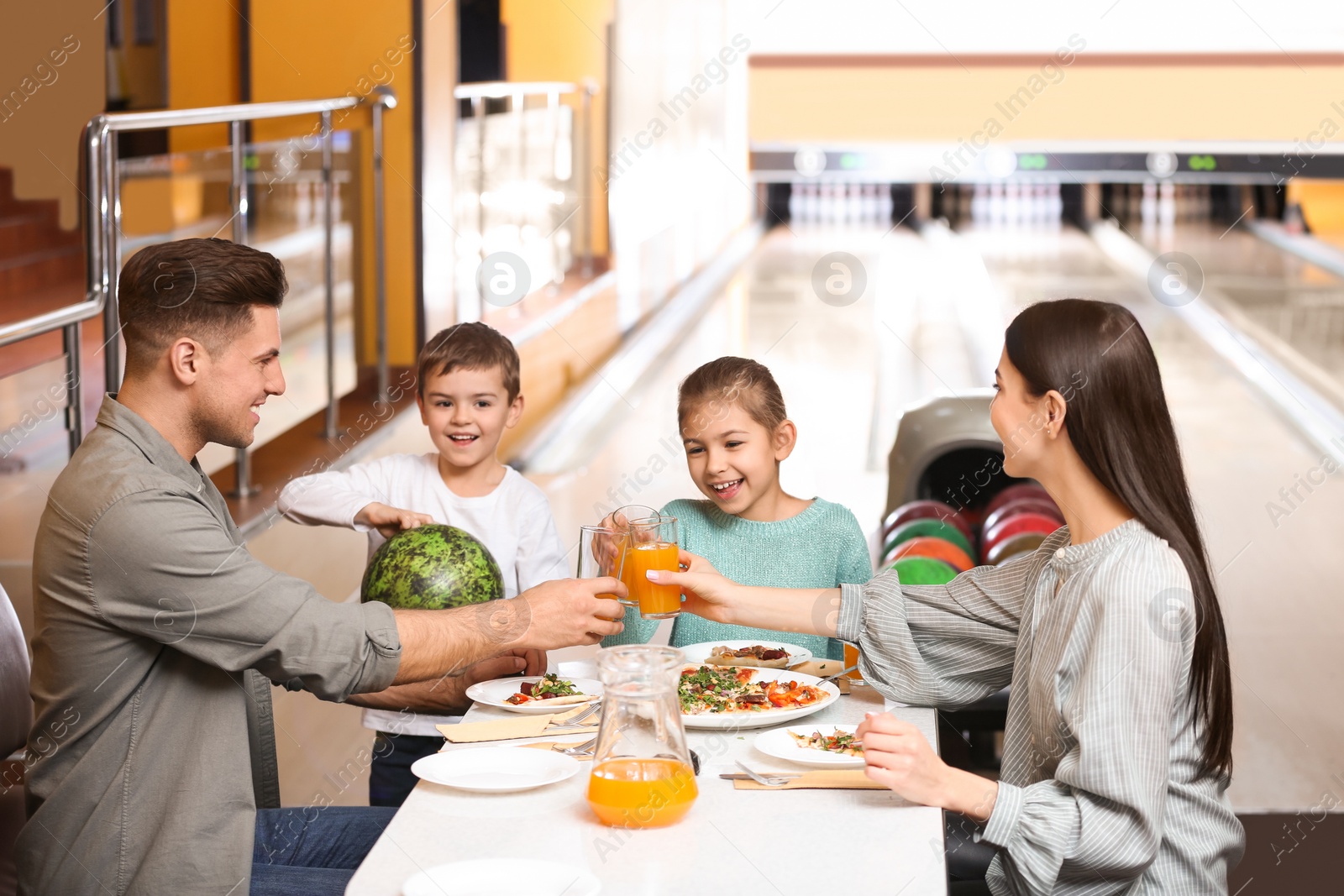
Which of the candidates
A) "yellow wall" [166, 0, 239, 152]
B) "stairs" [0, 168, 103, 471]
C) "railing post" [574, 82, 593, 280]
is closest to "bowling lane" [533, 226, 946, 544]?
"railing post" [574, 82, 593, 280]

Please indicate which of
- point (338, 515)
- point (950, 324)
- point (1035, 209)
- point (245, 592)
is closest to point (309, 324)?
point (338, 515)

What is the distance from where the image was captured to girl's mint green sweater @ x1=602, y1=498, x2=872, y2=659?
179 cm

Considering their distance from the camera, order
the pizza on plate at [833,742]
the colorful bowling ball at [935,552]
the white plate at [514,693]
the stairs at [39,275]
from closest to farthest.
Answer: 1. the pizza on plate at [833,742]
2. the white plate at [514,693]
3. the colorful bowling ball at [935,552]
4. the stairs at [39,275]

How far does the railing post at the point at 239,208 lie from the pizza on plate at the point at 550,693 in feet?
5.55

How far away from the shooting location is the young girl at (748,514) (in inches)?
69.8

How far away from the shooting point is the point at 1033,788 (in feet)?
3.83

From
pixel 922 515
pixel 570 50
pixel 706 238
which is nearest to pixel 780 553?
pixel 922 515

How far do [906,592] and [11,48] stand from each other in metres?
3.07

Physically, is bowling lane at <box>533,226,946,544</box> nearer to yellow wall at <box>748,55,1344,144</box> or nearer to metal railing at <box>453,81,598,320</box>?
metal railing at <box>453,81,598,320</box>

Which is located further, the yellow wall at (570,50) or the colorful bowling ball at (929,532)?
the yellow wall at (570,50)

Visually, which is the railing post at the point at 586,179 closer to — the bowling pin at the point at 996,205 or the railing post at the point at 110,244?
the railing post at the point at 110,244

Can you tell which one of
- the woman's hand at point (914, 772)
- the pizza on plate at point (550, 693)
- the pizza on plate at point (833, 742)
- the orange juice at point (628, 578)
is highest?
the orange juice at point (628, 578)

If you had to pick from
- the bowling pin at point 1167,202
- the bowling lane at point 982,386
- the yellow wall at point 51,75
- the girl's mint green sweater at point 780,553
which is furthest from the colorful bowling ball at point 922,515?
the bowling pin at point 1167,202

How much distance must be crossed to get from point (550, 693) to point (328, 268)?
239cm
